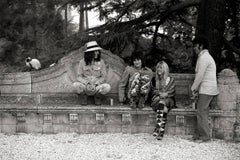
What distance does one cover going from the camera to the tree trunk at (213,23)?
7.24 m

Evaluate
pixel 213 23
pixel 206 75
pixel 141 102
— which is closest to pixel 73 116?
pixel 141 102

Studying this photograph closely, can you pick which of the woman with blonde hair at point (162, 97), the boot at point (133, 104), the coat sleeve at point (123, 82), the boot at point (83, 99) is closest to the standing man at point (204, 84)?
the woman with blonde hair at point (162, 97)

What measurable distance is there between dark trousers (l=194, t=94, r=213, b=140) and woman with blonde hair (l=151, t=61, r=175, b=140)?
47 centimetres

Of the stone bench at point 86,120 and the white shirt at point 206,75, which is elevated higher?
the white shirt at point 206,75

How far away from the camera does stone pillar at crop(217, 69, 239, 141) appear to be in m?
5.70

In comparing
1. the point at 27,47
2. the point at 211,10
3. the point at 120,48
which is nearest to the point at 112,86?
the point at 120,48

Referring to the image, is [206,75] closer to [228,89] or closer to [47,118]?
[228,89]

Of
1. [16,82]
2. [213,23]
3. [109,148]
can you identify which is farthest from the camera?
[213,23]

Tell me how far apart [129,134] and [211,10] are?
3.20m

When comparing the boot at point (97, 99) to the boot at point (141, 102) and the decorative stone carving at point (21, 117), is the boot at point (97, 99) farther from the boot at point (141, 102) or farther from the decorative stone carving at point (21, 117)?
the decorative stone carving at point (21, 117)

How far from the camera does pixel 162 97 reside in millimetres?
5660

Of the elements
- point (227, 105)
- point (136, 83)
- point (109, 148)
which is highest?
point (136, 83)

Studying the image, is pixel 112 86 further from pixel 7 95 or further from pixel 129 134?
pixel 7 95

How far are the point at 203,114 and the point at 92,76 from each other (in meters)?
1.98
